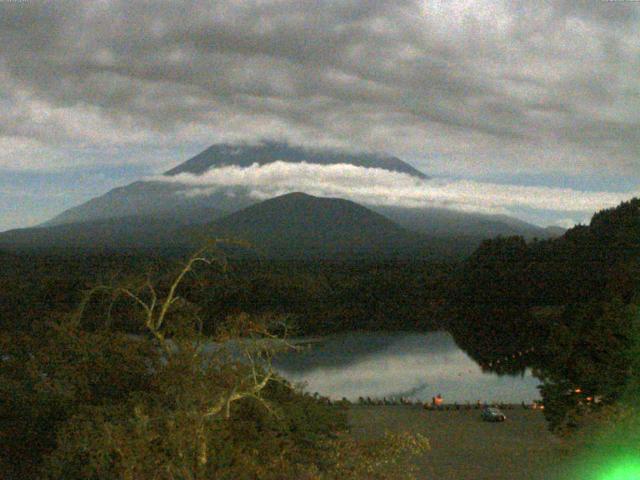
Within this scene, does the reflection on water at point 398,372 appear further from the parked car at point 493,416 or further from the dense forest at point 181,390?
the dense forest at point 181,390

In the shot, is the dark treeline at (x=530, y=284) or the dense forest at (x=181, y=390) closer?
the dense forest at (x=181, y=390)

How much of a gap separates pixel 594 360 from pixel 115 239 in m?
113

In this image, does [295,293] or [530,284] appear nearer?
[295,293]

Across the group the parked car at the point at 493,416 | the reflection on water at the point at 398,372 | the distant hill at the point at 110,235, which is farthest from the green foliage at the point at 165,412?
the distant hill at the point at 110,235

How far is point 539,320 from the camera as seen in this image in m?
40.7

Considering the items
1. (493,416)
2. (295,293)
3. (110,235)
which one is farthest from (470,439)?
(110,235)

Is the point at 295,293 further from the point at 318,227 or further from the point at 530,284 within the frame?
the point at 318,227

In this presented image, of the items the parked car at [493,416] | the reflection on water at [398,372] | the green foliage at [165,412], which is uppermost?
the green foliage at [165,412]

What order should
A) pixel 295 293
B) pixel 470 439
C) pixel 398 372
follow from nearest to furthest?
pixel 470 439 < pixel 398 372 < pixel 295 293

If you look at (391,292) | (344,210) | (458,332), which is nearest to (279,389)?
(458,332)

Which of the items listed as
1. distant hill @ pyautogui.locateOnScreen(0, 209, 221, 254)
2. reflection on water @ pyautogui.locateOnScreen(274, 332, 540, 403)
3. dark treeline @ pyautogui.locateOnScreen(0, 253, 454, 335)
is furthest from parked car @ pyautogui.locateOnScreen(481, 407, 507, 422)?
distant hill @ pyautogui.locateOnScreen(0, 209, 221, 254)

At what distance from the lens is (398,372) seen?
97.3 feet

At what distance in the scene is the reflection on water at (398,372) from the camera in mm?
24844

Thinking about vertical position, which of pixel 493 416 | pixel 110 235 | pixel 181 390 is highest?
pixel 110 235
